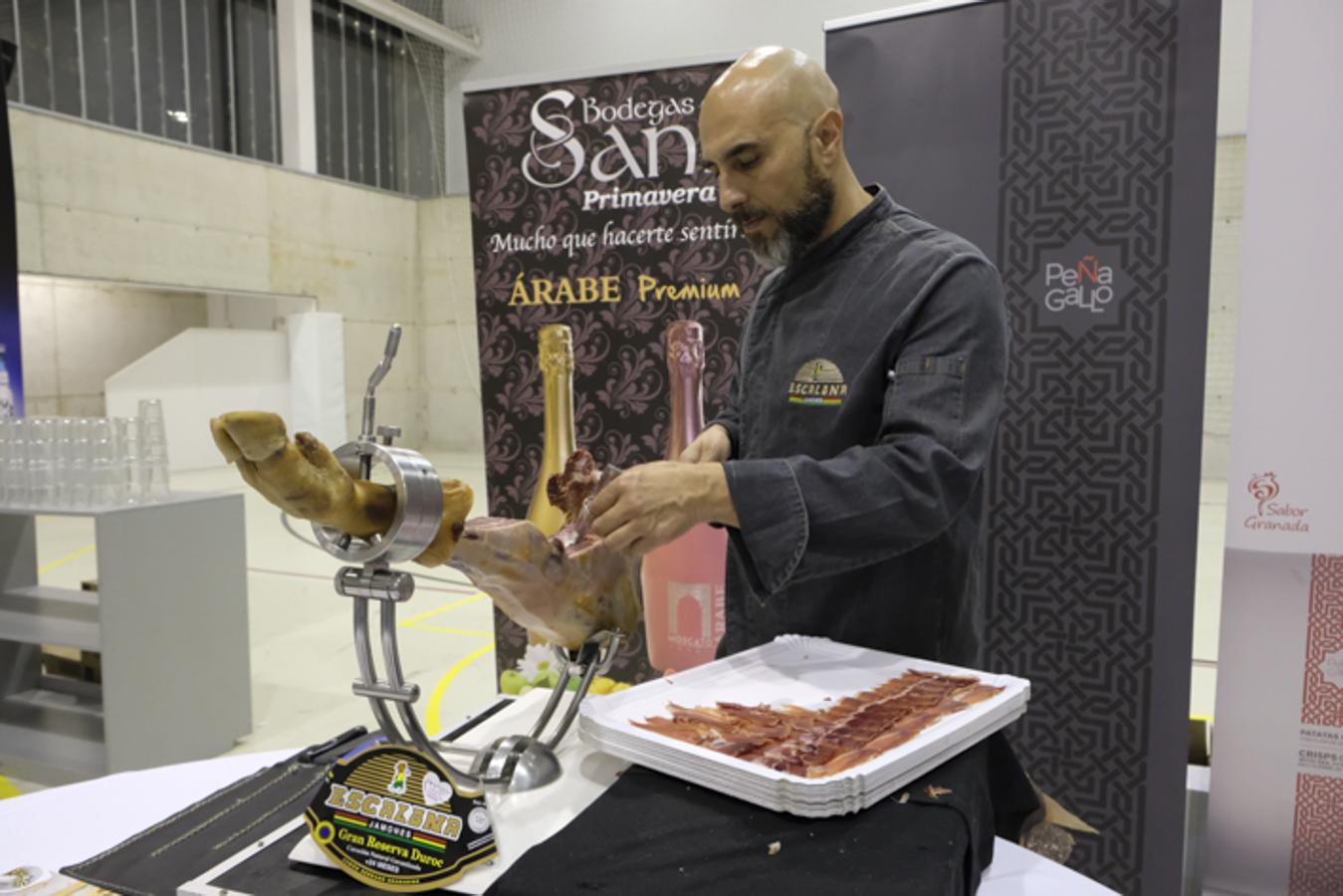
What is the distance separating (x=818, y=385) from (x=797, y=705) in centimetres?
58

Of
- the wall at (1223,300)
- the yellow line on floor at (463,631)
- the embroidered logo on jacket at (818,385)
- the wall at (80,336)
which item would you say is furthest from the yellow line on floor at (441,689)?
the wall at (1223,300)

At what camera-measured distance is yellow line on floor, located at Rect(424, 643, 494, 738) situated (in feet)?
12.7

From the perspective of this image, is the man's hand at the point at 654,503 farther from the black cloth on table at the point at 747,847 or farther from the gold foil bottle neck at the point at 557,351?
the gold foil bottle neck at the point at 557,351

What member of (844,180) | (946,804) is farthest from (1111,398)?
(946,804)

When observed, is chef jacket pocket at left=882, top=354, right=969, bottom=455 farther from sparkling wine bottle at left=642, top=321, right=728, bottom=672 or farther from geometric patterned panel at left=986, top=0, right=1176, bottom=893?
sparkling wine bottle at left=642, top=321, right=728, bottom=672

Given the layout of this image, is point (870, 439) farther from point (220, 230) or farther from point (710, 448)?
point (220, 230)

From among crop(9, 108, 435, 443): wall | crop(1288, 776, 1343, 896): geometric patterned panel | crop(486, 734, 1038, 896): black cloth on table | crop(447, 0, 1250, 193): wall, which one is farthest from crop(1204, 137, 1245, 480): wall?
crop(486, 734, 1038, 896): black cloth on table

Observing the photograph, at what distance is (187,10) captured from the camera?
36.3ft

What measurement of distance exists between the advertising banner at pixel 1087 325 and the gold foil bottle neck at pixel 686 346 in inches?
26.5

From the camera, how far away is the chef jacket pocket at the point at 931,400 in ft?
4.20

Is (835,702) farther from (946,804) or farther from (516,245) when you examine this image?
(516,245)

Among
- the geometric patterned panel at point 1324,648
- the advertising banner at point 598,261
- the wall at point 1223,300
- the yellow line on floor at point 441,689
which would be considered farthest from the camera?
the wall at point 1223,300

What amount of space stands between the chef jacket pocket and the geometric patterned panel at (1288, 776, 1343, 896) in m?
1.68

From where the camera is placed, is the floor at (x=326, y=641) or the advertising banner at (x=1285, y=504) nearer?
the advertising banner at (x=1285, y=504)
